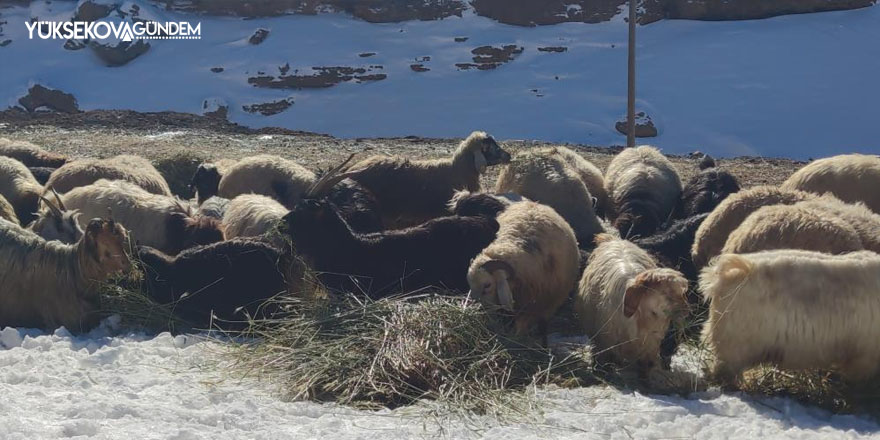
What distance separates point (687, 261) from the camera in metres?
8.99

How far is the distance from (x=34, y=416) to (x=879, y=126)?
34.1m

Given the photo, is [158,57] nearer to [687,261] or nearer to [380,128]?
[380,128]

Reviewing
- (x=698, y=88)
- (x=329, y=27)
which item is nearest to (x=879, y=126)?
(x=698, y=88)

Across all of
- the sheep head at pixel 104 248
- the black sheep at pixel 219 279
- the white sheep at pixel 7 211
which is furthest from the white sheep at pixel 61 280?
the white sheep at pixel 7 211

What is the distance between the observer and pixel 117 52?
1785 inches

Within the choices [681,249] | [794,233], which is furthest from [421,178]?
[794,233]

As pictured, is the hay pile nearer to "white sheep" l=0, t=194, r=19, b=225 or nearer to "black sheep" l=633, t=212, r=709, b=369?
"black sheep" l=633, t=212, r=709, b=369

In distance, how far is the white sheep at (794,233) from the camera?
7601 millimetres

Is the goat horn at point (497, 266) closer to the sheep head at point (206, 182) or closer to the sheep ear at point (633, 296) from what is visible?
the sheep ear at point (633, 296)

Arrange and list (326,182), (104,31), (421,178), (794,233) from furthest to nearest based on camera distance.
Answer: (104,31)
(421,178)
(326,182)
(794,233)

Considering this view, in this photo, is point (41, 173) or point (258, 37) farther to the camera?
point (258, 37)

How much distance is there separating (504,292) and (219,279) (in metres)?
2.58

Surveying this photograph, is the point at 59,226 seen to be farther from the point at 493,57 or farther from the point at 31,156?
the point at 493,57

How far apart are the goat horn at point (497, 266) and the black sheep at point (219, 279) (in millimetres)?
1934
